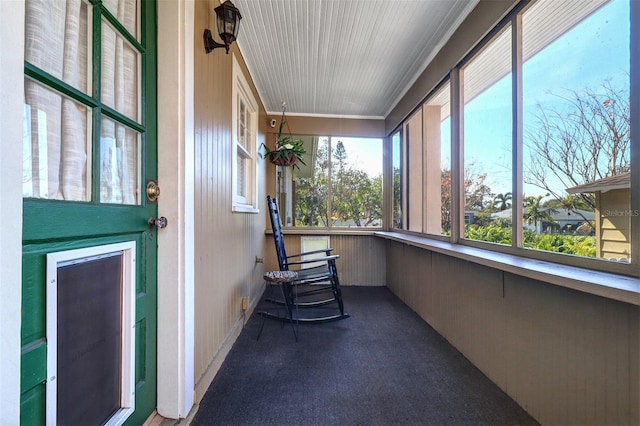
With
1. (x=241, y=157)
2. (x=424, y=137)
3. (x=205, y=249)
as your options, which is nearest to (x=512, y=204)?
(x=424, y=137)

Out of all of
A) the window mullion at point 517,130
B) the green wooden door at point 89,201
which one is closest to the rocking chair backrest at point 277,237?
the green wooden door at point 89,201

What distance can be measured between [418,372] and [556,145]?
160 centimetres

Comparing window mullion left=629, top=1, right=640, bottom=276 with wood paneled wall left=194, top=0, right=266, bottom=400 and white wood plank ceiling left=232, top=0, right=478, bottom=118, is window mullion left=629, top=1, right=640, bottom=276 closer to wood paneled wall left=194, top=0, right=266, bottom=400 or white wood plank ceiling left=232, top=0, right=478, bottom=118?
white wood plank ceiling left=232, top=0, right=478, bottom=118

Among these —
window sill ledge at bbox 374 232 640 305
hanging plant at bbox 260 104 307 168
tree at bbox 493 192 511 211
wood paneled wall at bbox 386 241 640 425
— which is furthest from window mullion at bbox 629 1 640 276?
hanging plant at bbox 260 104 307 168

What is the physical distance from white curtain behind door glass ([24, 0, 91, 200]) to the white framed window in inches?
58.5

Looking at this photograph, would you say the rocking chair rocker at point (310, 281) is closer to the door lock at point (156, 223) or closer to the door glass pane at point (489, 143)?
the door glass pane at point (489, 143)

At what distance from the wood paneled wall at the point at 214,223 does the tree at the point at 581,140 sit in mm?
1885

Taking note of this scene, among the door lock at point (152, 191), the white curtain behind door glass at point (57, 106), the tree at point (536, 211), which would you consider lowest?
the tree at point (536, 211)

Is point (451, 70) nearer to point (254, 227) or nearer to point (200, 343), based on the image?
point (254, 227)

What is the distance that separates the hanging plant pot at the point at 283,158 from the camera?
3777mm

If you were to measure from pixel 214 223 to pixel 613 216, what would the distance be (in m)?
2.06

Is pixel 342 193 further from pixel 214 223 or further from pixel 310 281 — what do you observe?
pixel 214 223

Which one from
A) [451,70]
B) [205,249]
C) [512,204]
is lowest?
[205,249]

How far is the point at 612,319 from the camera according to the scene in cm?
104
